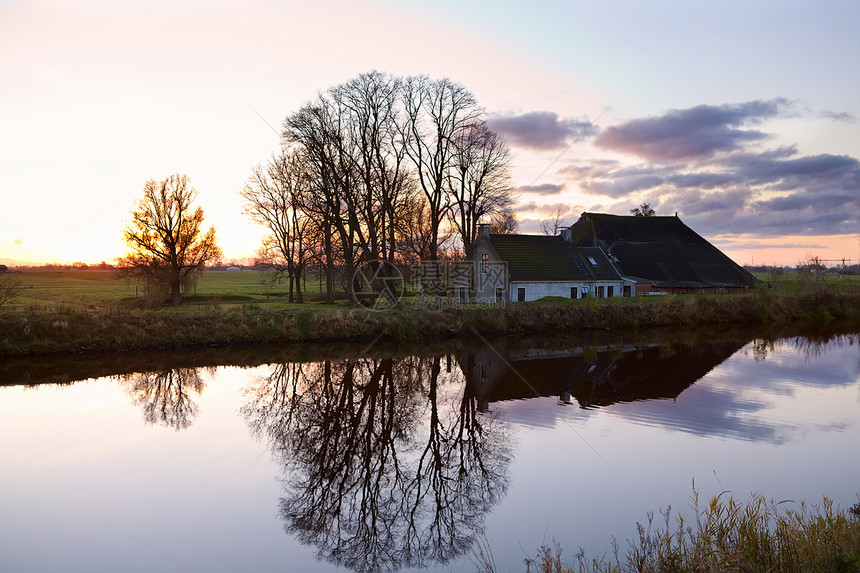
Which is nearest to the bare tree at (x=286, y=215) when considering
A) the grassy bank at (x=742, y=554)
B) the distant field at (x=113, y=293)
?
the distant field at (x=113, y=293)

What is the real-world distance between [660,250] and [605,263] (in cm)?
1058

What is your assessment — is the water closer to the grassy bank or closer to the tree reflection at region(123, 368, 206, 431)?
the tree reflection at region(123, 368, 206, 431)

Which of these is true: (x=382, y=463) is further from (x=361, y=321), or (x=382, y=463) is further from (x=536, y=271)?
(x=536, y=271)

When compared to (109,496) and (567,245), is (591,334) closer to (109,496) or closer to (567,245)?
(567,245)

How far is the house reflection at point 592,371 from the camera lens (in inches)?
672

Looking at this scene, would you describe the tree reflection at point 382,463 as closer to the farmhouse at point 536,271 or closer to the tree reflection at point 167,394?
the tree reflection at point 167,394

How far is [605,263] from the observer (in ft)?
144

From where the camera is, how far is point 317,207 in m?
38.0

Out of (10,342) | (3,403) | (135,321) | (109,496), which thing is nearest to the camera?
(109,496)

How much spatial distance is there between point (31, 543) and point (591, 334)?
2819 centimetres

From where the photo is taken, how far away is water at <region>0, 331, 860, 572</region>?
7938mm

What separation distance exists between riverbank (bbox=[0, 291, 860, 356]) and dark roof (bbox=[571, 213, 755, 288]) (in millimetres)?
9337

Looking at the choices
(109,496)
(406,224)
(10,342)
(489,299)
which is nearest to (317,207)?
(406,224)

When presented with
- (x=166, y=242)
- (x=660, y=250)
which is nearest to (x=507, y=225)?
(x=660, y=250)
